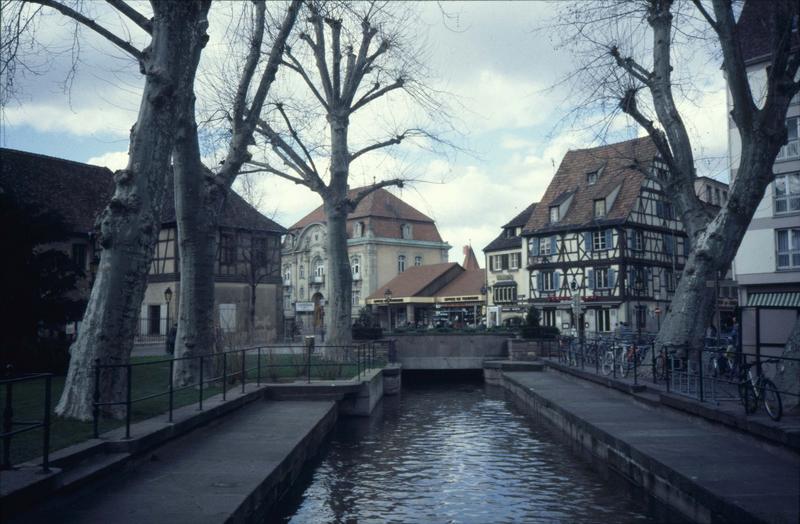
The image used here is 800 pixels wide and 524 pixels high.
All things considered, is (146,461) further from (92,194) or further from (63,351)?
(92,194)

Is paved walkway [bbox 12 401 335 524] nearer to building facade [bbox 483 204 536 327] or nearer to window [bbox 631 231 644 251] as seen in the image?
window [bbox 631 231 644 251]

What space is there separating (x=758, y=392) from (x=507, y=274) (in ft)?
166

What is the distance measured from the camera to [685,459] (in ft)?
32.3

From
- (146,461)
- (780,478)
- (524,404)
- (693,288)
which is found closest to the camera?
(780,478)

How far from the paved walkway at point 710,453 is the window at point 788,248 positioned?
2339 centimetres

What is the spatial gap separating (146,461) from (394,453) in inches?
240

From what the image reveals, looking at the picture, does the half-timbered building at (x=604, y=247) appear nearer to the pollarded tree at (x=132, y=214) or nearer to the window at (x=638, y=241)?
the window at (x=638, y=241)

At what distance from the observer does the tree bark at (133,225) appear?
1092 centimetres

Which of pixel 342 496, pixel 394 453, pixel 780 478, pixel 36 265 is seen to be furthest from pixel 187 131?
pixel 780 478

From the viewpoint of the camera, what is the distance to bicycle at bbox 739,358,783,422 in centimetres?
1073

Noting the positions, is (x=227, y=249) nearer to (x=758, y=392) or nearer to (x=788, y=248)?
(x=788, y=248)

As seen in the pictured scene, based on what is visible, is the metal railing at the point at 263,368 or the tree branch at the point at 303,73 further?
the tree branch at the point at 303,73

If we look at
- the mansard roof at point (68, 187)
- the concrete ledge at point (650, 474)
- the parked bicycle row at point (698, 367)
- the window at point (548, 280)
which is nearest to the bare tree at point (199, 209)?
the concrete ledge at point (650, 474)

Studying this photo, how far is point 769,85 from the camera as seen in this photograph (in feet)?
50.8
